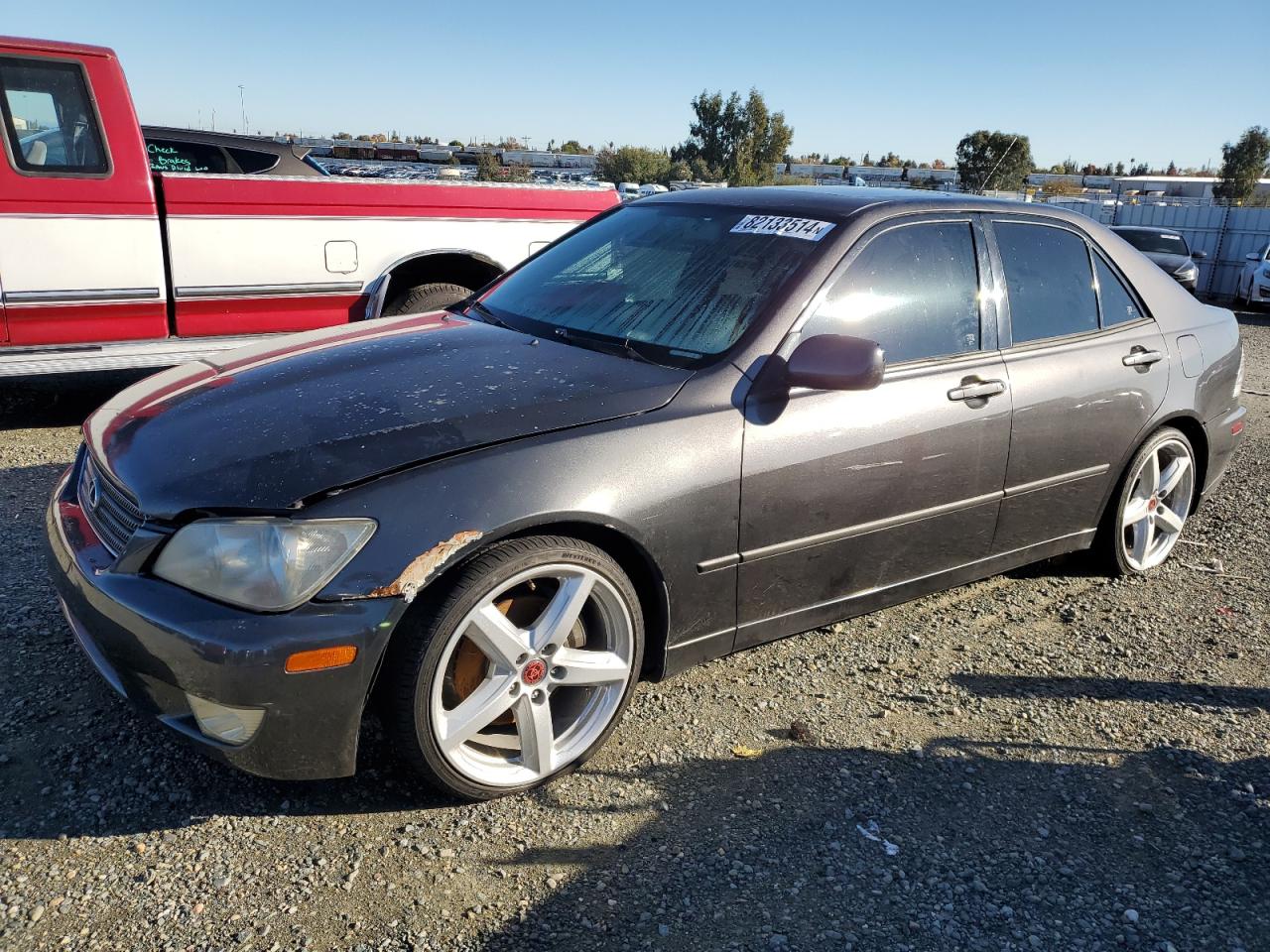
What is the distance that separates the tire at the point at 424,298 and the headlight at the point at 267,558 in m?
3.92

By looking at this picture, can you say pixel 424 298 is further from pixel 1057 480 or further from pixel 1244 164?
pixel 1244 164

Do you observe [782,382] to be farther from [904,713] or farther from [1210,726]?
[1210,726]

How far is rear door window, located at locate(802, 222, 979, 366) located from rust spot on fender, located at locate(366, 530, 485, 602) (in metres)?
1.33

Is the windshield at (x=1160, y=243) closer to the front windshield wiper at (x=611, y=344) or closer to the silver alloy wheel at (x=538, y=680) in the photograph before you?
the front windshield wiper at (x=611, y=344)

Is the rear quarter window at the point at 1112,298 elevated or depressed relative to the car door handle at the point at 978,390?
elevated

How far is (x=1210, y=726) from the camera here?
326 cm

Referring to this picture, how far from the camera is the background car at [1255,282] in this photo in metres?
→ 16.0

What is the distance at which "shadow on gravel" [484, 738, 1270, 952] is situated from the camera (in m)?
2.30

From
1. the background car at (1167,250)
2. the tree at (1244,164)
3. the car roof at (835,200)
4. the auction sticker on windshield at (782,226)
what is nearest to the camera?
the auction sticker on windshield at (782,226)

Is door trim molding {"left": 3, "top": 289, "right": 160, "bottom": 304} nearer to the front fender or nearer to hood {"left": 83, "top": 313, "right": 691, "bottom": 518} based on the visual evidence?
hood {"left": 83, "top": 313, "right": 691, "bottom": 518}

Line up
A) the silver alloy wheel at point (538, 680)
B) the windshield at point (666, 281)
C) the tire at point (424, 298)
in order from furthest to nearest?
the tire at point (424, 298)
the windshield at point (666, 281)
the silver alloy wheel at point (538, 680)

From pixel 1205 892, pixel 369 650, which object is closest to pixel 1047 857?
pixel 1205 892

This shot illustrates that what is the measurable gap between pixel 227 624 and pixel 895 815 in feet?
5.99

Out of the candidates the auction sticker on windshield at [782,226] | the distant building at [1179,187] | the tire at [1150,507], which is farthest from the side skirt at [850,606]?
the distant building at [1179,187]
